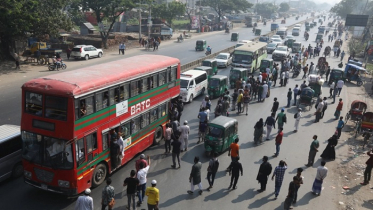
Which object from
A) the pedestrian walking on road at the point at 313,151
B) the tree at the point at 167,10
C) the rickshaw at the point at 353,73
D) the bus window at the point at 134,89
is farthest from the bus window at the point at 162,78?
the tree at the point at 167,10

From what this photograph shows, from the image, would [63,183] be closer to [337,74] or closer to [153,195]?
[153,195]

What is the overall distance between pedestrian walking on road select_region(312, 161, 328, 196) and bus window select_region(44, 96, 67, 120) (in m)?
9.18

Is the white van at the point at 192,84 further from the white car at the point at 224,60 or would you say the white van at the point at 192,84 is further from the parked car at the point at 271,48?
the parked car at the point at 271,48

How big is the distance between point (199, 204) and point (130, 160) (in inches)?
174

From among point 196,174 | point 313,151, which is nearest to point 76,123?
point 196,174

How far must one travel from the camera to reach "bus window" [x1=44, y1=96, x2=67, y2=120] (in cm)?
954

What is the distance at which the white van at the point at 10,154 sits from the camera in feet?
37.1

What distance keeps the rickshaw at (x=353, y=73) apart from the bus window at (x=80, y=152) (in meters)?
29.9

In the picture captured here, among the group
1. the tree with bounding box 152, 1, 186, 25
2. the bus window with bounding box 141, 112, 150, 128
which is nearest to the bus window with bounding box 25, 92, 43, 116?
the bus window with bounding box 141, 112, 150, 128

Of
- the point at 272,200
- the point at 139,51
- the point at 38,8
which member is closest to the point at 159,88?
the point at 272,200

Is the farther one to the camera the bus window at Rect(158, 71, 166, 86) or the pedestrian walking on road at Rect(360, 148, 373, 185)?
the bus window at Rect(158, 71, 166, 86)

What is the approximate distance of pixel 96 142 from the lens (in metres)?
11.0

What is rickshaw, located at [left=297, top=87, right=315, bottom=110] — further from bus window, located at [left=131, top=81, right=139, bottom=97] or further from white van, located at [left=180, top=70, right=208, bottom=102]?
bus window, located at [left=131, top=81, right=139, bottom=97]

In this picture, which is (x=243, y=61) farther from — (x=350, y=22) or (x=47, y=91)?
(x=350, y=22)
